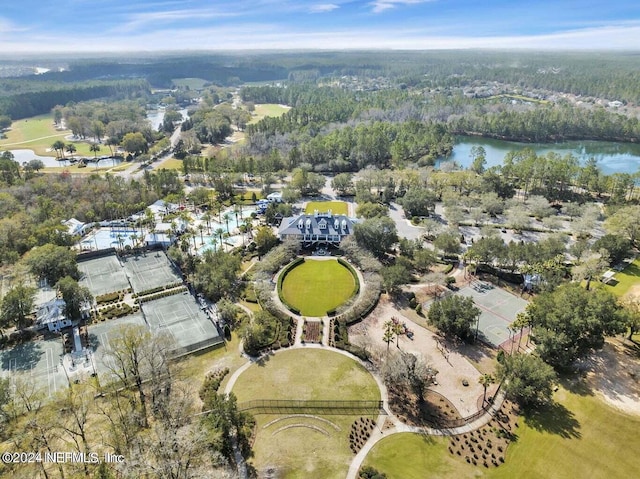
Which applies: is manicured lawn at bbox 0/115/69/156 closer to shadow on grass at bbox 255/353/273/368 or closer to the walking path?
shadow on grass at bbox 255/353/273/368

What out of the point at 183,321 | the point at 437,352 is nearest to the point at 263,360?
the point at 183,321

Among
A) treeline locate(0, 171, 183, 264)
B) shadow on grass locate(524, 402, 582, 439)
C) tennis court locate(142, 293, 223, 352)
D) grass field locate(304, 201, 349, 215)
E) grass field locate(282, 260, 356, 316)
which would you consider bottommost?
grass field locate(304, 201, 349, 215)

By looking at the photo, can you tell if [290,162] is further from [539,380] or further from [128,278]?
[539,380]

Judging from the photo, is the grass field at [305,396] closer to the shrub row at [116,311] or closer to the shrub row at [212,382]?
the shrub row at [212,382]

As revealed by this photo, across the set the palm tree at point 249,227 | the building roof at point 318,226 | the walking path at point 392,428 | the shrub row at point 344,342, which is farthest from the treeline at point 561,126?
the walking path at point 392,428

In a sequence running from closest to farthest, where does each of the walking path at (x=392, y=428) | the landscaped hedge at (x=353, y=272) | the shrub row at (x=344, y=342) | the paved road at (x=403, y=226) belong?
the walking path at (x=392, y=428)
the shrub row at (x=344, y=342)
the landscaped hedge at (x=353, y=272)
the paved road at (x=403, y=226)

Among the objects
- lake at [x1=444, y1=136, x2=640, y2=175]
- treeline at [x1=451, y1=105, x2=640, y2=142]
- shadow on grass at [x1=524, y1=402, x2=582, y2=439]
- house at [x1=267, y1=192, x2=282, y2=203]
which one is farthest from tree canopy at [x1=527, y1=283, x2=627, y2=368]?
treeline at [x1=451, y1=105, x2=640, y2=142]
